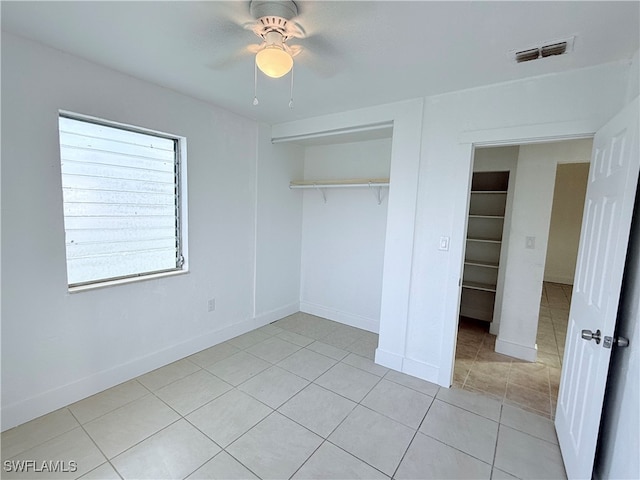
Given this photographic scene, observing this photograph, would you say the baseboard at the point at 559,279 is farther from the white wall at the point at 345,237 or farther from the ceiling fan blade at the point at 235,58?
the ceiling fan blade at the point at 235,58

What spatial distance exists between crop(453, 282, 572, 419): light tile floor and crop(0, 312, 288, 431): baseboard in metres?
2.32

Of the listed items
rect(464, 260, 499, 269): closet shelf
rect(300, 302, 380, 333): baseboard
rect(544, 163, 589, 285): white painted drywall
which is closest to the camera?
rect(300, 302, 380, 333): baseboard

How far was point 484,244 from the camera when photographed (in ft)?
13.0

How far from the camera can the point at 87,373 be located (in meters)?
2.20

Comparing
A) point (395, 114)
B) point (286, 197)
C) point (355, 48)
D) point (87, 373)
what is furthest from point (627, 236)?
point (87, 373)

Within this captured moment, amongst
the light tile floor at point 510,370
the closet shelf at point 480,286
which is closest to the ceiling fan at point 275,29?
the light tile floor at point 510,370

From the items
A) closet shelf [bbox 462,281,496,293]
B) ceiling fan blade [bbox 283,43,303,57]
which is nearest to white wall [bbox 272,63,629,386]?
ceiling fan blade [bbox 283,43,303,57]

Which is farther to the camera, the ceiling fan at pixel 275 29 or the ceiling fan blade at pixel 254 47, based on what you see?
the ceiling fan blade at pixel 254 47

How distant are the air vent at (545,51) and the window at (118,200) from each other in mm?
2599

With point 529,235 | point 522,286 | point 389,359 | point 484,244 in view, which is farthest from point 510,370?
point 484,244

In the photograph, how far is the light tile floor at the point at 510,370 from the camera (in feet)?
7.80

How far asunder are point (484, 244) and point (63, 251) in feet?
14.3

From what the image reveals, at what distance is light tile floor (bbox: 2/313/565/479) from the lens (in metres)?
1.67

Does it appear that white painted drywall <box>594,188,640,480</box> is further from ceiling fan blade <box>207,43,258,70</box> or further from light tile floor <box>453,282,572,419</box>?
ceiling fan blade <box>207,43,258,70</box>
